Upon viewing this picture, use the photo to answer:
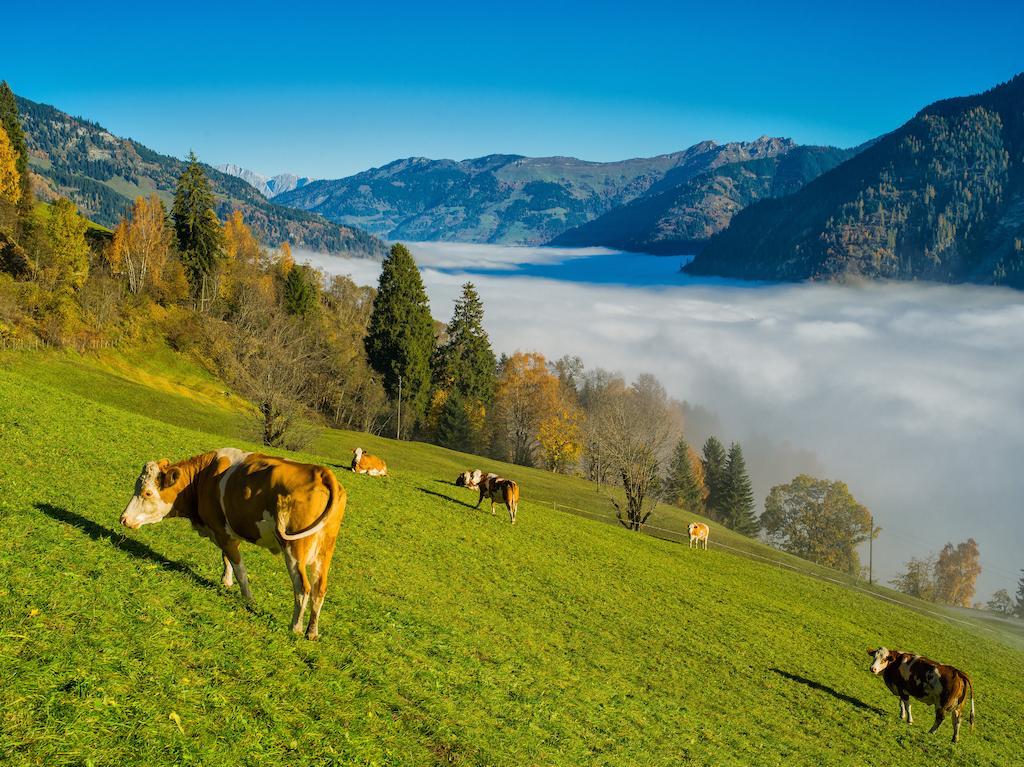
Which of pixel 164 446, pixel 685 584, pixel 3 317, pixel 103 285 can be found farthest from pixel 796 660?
pixel 103 285

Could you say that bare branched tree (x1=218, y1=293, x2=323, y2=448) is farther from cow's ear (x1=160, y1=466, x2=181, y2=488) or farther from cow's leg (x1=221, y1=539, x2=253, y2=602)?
cow's leg (x1=221, y1=539, x2=253, y2=602)

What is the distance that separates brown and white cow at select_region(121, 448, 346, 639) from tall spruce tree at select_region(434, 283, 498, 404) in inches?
3503

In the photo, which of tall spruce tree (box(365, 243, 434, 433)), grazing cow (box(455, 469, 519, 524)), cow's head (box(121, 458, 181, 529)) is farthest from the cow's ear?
tall spruce tree (box(365, 243, 434, 433))

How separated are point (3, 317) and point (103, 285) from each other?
18.9 m

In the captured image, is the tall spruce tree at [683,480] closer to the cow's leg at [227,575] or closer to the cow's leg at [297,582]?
the cow's leg at [227,575]

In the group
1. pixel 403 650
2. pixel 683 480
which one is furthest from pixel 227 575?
pixel 683 480

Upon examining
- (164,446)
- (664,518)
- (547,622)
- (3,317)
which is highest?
(3,317)

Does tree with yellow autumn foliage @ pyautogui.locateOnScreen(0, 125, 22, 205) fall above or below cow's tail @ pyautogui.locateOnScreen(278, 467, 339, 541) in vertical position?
above

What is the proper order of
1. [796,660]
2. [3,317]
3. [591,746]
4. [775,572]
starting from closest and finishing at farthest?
[591,746], [796,660], [775,572], [3,317]

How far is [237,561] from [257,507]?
1837 mm

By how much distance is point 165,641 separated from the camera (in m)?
9.72

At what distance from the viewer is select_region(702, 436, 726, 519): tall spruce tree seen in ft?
448

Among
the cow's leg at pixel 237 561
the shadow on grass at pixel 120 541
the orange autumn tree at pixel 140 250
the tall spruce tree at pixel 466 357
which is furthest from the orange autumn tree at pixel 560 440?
the cow's leg at pixel 237 561

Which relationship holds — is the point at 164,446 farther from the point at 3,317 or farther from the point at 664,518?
the point at 664,518
